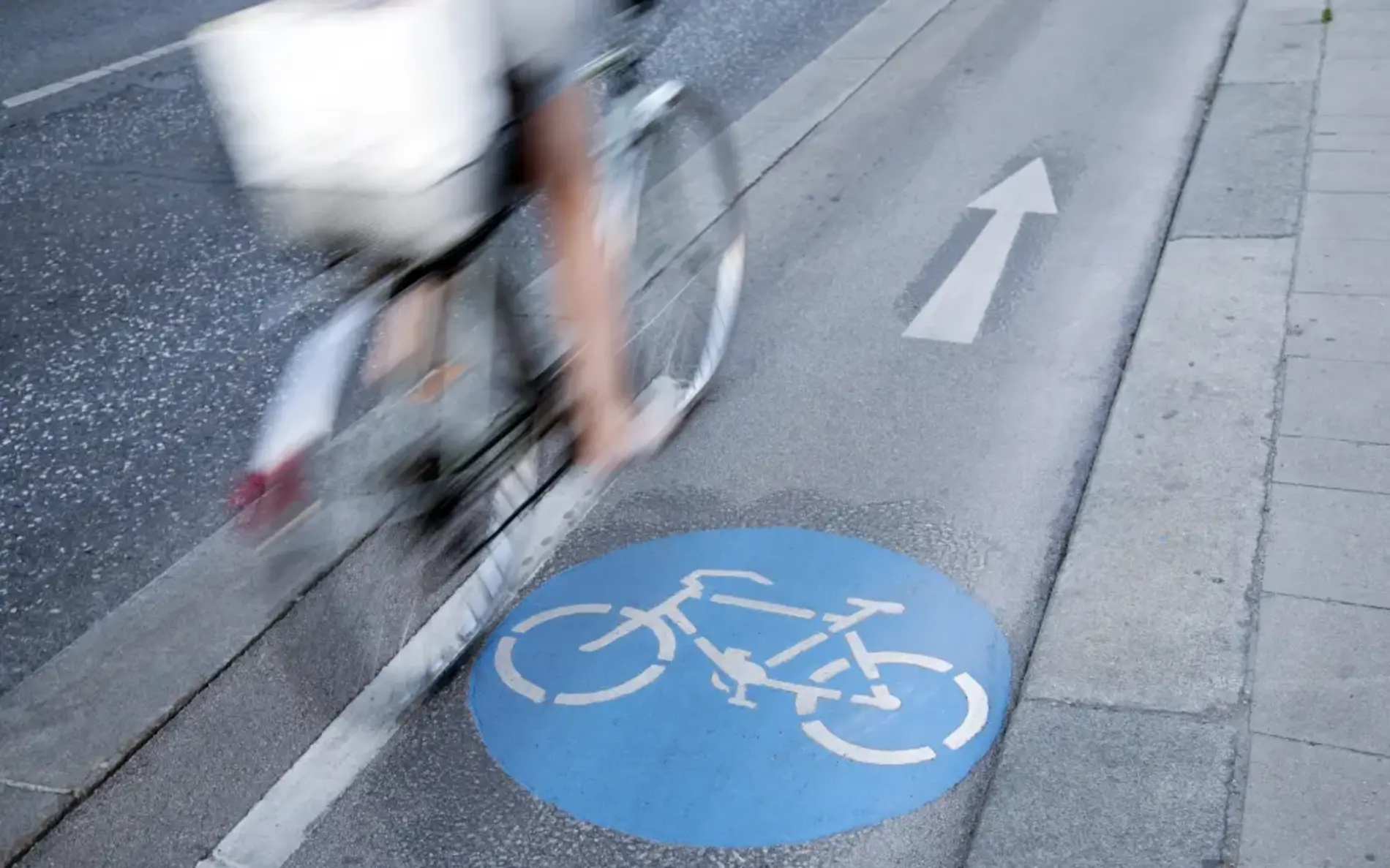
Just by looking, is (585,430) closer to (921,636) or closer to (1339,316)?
(921,636)

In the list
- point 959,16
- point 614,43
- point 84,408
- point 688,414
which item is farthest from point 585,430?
point 959,16

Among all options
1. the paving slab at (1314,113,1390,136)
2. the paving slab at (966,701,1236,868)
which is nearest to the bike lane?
the paving slab at (966,701,1236,868)

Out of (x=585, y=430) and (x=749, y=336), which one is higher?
(x=585, y=430)

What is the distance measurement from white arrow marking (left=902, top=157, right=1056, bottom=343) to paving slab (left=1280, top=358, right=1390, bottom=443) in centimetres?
124

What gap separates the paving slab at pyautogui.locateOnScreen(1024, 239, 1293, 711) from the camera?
3.75m

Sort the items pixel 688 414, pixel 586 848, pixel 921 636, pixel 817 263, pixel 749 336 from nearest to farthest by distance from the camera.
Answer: pixel 586 848 < pixel 921 636 < pixel 688 414 < pixel 749 336 < pixel 817 263

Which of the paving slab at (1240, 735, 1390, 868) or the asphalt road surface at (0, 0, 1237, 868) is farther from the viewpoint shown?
the asphalt road surface at (0, 0, 1237, 868)

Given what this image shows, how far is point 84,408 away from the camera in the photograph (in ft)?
18.7

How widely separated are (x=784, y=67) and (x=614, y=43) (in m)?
5.12

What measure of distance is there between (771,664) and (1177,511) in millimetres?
1401

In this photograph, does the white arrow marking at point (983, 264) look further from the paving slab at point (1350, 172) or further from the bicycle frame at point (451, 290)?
the bicycle frame at point (451, 290)

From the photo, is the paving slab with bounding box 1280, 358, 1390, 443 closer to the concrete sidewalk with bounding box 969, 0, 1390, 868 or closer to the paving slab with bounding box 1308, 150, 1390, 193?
the concrete sidewalk with bounding box 969, 0, 1390, 868

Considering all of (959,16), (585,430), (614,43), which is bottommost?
(959,16)

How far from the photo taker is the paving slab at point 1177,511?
148 inches
